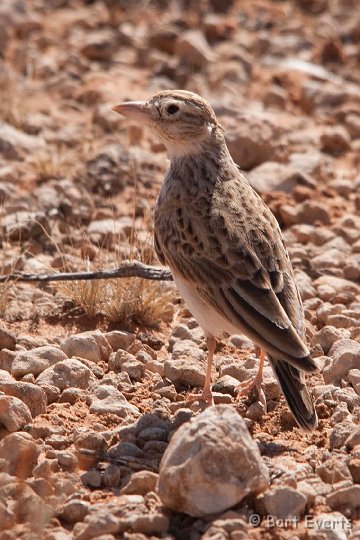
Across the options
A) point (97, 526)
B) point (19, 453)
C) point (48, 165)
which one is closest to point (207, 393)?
point (19, 453)

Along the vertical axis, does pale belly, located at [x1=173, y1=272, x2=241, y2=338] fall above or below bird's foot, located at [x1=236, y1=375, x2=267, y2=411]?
above

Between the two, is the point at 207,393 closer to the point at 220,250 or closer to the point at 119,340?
the point at 220,250

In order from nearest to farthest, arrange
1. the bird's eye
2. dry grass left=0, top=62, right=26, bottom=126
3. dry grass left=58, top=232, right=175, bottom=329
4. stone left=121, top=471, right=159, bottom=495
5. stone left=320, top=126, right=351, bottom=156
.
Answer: stone left=121, top=471, right=159, bottom=495, the bird's eye, dry grass left=58, top=232, right=175, bottom=329, dry grass left=0, top=62, right=26, bottom=126, stone left=320, top=126, right=351, bottom=156

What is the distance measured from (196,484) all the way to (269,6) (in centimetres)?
1125

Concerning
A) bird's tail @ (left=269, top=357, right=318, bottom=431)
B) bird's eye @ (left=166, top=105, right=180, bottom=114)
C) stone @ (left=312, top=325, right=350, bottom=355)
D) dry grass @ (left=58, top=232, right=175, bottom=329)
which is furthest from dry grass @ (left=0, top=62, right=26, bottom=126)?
bird's tail @ (left=269, top=357, right=318, bottom=431)

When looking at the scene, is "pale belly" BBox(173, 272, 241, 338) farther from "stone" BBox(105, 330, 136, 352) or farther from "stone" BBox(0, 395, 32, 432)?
"stone" BBox(0, 395, 32, 432)

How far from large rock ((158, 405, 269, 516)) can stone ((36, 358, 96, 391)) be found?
1.46 metres

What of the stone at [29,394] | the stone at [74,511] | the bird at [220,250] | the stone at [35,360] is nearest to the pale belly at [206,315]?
the bird at [220,250]

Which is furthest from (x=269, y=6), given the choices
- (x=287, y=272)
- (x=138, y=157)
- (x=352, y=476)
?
(x=352, y=476)

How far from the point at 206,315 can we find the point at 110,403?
2.67ft

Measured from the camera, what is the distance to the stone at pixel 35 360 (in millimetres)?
6230

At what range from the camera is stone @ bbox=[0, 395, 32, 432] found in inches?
217

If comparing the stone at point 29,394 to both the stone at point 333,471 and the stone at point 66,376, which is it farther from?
the stone at point 333,471

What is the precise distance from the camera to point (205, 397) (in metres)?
6.12
